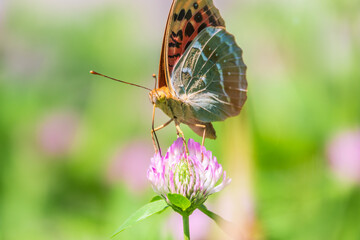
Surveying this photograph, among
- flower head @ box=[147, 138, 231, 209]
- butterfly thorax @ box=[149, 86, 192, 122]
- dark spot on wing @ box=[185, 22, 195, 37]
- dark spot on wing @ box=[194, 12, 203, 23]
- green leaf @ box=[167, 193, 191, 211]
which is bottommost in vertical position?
green leaf @ box=[167, 193, 191, 211]

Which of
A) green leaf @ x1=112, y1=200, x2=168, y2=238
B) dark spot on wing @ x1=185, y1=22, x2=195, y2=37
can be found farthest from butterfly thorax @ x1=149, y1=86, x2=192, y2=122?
green leaf @ x1=112, y1=200, x2=168, y2=238

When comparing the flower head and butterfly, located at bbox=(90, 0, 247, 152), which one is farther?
butterfly, located at bbox=(90, 0, 247, 152)

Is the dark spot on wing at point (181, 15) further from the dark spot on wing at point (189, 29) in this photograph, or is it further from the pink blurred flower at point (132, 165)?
the pink blurred flower at point (132, 165)

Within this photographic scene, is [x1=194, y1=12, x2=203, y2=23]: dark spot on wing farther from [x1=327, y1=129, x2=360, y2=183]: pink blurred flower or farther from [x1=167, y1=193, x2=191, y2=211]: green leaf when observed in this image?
[x1=327, y1=129, x2=360, y2=183]: pink blurred flower

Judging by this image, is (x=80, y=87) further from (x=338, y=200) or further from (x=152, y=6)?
(x=338, y=200)

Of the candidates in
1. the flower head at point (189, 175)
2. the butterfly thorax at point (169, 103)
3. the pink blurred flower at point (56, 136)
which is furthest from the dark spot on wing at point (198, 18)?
the pink blurred flower at point (56, 136)

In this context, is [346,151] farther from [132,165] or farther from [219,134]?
[132,165]

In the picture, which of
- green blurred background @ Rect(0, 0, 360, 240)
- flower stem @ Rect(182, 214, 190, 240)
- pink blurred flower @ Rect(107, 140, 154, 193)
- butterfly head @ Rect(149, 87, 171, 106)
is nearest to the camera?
flower stem @ Rect(182, 214, 190, 240)

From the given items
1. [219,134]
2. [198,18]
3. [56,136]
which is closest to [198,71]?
[198,18]
